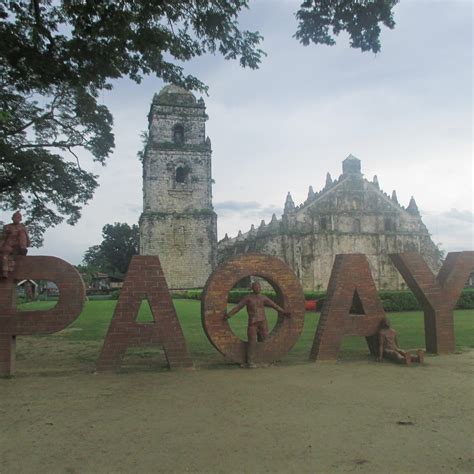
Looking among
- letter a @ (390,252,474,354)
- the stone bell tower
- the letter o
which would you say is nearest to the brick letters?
the letter o

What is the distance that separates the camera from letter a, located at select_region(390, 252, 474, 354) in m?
8.07

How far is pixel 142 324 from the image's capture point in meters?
7.04

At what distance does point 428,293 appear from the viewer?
8117 millimetres

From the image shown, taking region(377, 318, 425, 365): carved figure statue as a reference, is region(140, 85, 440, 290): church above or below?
above

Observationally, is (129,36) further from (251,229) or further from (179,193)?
(251,229)

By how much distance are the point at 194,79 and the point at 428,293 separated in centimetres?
660

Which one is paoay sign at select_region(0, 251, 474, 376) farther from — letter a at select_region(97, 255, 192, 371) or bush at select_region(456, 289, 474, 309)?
bush at select_region(456, 289, 474, 309)

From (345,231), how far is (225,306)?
92.7 ft

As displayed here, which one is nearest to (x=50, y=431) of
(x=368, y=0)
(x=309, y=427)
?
(x=309, y=427)

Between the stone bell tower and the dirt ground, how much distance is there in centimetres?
2195

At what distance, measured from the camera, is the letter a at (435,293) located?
26.5 feet

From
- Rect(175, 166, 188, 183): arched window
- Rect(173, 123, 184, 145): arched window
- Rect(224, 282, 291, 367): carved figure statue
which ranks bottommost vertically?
Rect(224, 282, 291, 367): carved figure statue

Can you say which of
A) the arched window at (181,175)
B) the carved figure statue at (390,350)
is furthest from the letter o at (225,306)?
the arched window at (181,175)

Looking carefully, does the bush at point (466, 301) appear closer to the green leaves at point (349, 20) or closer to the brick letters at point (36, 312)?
the green leaves at point (349, 20)
